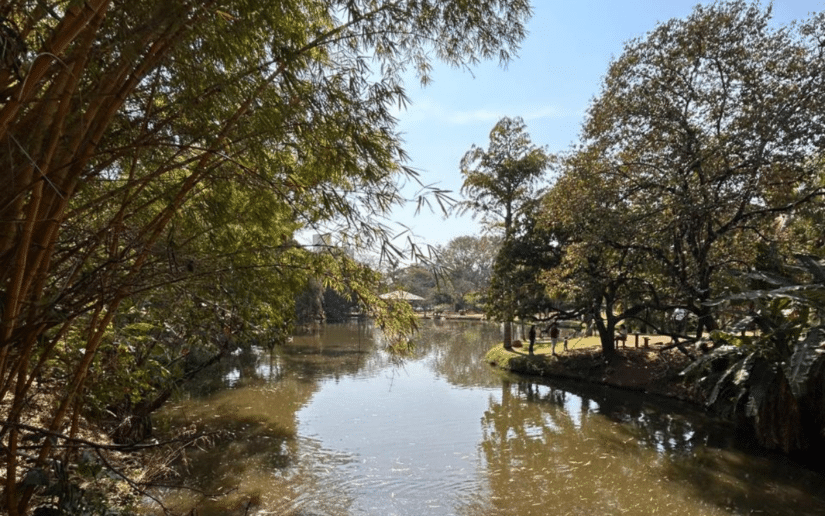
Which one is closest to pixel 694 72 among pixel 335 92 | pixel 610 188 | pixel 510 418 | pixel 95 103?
pixel 610 188

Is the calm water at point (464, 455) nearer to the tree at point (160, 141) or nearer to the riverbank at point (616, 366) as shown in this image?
the riverbank at point (616, 366)

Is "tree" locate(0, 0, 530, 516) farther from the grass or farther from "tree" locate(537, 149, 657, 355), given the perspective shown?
the grass

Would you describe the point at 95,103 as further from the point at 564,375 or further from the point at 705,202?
the point at 564,375

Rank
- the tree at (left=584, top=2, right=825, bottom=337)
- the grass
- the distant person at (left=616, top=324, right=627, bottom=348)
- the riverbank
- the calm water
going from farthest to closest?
1. the grass
2. the distant person at (left=616, top=324, right=627, bottom=348)
3. the riverbank
4. the tree at (left=584, top=2, right=825, bottom=337)
5. the calm water

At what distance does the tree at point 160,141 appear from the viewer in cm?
164

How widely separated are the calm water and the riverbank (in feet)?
1.50

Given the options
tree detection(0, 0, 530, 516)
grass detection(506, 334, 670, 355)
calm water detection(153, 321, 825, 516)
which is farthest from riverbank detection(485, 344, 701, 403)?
tree detection(0, 0, 530, 516)

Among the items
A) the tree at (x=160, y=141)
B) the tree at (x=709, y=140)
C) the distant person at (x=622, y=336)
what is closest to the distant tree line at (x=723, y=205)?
the tree at (x=709, y=140)

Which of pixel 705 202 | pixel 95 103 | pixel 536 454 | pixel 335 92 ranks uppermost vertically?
pixel 705 202

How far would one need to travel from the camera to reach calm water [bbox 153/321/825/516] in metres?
5.23

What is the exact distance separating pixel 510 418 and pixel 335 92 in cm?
745

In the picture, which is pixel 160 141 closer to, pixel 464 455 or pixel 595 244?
pixel 464 455

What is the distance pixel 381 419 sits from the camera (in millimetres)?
8562

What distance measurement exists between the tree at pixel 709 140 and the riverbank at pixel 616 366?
1.47 meters
